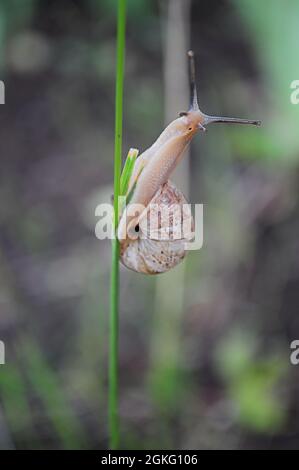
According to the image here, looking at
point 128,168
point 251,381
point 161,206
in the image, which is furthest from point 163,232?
point 251,381

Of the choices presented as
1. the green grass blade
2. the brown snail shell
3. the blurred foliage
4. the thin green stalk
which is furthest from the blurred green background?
the green grass blade

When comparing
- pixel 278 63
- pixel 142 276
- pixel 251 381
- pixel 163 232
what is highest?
pixel 278 63

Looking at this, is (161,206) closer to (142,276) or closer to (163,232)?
(163,232)

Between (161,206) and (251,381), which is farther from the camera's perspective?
(251,381)

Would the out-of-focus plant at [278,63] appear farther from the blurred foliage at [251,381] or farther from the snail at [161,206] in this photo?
the snail at [161,206]

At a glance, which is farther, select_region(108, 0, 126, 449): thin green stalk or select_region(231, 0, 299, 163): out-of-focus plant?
select_region(231, 0, 299, 163): out-of-focus plant

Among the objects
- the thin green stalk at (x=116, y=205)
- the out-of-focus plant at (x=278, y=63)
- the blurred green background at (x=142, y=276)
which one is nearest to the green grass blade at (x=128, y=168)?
the thin green stalk at (x=116, y=205)

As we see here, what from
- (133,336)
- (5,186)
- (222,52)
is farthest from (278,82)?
(5,186)

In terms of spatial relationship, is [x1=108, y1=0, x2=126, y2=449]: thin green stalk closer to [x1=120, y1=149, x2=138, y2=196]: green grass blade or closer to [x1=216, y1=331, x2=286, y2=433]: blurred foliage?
[x1=120, y1=149, x2=138, y2=196]: green grass blade
